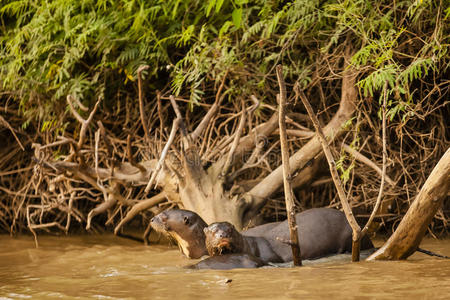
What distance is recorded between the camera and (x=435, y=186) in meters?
3.27

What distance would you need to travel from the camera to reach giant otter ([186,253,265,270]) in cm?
340

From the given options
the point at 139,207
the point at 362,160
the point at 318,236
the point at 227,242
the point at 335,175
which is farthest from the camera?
the point at 139,207

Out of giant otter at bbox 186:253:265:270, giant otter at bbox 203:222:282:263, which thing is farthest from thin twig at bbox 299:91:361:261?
giant otter at bbox 203:222:282:263

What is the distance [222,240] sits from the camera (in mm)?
3646

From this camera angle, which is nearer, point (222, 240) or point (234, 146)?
point (222, 240)

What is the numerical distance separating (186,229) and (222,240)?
66cm

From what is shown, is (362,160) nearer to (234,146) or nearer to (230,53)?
(234,146)

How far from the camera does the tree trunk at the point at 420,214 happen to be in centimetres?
326

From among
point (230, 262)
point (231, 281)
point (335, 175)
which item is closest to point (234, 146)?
point (230, 262)

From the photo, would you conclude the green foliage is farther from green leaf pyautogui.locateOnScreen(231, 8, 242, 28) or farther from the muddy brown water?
the muddy brown water

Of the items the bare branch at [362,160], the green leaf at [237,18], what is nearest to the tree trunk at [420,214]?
the bare branch at [362,160]

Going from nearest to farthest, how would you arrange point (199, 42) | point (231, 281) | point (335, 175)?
point (231, 281) < point (335, 175) < point (199, 42)

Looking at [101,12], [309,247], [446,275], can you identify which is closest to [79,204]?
[101,12]

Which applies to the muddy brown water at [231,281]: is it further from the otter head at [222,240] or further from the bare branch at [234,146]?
the bare branch at [234,146]
